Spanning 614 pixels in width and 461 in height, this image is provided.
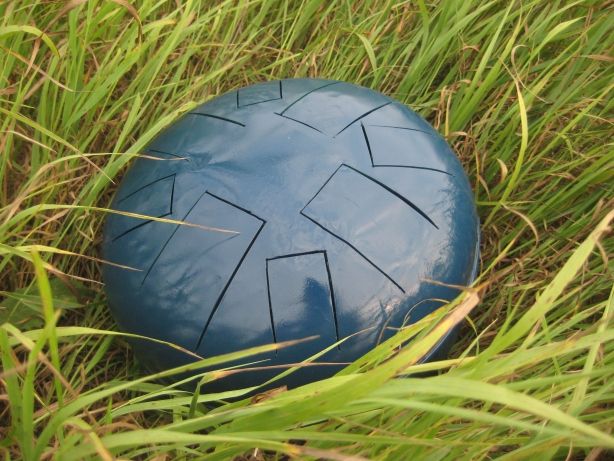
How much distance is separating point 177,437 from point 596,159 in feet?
5.43

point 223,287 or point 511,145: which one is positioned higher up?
point 511,145

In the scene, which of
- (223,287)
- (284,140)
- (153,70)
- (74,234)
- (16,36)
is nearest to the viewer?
(223,287)

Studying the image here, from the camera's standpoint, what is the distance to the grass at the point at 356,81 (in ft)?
4.31

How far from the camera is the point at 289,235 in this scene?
1.22 meters

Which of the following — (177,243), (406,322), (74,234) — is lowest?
(74,234)

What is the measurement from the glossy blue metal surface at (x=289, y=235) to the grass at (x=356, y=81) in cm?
12

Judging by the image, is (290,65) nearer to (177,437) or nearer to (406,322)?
(406,322)

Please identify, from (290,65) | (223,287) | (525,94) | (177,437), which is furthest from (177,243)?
(525,94)

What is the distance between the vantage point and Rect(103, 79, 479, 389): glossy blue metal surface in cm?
122

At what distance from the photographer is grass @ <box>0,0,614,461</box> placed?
131 cm

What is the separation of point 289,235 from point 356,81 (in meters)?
1.12

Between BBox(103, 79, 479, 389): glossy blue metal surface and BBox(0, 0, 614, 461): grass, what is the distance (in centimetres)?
12

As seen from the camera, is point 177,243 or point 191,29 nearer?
point 177,243

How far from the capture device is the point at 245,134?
4.48ft
